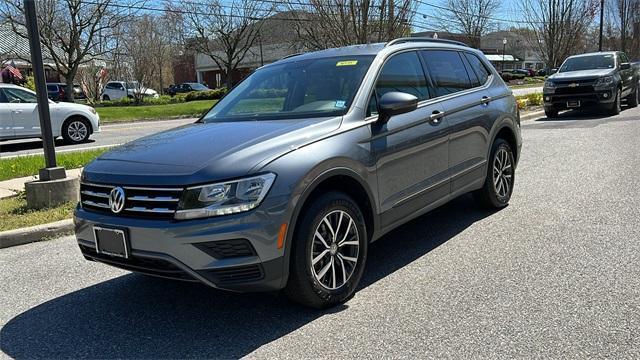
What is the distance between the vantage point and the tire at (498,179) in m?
5.89

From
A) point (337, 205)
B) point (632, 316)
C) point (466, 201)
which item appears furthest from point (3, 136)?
point (632, 316)

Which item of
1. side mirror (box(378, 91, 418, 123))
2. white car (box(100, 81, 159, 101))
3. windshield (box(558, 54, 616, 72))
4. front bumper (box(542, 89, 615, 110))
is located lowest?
front bumper (box(542, 89, 615, 110))

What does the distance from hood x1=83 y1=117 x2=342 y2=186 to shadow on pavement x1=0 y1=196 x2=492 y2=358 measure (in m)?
0.97

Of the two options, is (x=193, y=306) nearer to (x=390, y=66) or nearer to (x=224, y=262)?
(x=224, y=262)

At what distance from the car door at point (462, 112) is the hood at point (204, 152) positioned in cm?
156

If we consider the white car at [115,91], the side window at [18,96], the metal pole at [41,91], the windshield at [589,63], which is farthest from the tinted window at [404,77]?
the white car at [115,91]

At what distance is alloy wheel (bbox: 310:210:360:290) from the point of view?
12.0ft

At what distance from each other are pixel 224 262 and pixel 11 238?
356cm

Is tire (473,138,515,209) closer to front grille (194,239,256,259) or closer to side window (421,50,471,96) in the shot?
side window (421,50,471,96)

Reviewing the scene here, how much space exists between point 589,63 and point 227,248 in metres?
16.3

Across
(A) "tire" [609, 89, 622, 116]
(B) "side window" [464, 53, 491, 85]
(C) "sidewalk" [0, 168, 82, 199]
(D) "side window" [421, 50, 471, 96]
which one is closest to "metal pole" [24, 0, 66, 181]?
(C) "sidewalk" [0, 168, 82, 199]

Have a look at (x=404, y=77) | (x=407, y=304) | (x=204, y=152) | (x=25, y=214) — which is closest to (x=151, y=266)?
(x=204, y=152)

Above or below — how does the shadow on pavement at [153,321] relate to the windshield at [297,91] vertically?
below

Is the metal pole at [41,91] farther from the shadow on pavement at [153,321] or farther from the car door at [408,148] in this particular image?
the car door at [408,148]
